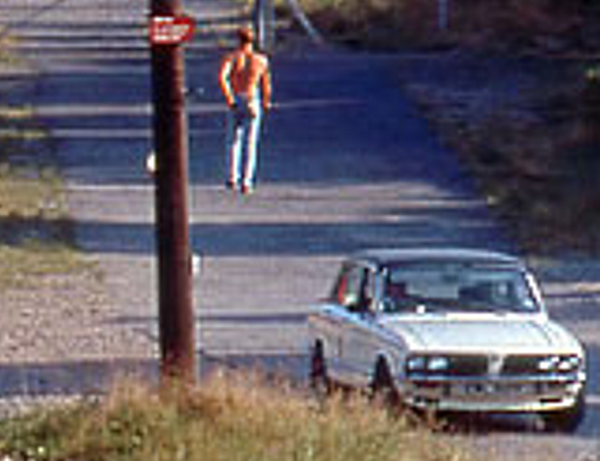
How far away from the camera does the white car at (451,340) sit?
568 inches

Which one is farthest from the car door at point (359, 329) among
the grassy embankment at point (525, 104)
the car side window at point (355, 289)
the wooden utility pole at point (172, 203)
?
the grassy embankment at point (525, 104)

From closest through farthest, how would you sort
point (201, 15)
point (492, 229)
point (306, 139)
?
point (492, 229), point (306, 139), point (201, 15)

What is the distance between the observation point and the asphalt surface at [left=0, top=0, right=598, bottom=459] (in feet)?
77.6

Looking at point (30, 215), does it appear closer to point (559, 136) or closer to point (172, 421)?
point (559, 136)

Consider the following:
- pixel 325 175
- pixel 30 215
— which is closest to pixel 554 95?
pixel 325 175

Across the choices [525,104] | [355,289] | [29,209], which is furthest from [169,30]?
[525,104]

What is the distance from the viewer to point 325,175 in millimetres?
32906

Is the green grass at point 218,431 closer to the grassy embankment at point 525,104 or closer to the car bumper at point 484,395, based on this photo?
the car bumper at point 484,395

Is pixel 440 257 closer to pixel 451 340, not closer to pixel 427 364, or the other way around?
Answer: pixel 451 340

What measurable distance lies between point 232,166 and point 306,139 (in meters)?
10.0

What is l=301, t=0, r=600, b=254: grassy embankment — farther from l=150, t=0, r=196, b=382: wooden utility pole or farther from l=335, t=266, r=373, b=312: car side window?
l=150, t=0, r=196, b=382: wooden utility pole

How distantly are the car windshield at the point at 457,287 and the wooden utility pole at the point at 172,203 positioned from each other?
2.54m

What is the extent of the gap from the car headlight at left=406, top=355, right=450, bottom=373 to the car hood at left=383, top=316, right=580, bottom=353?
2.5 inches

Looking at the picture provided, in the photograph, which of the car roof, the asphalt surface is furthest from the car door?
the asphalt surface
